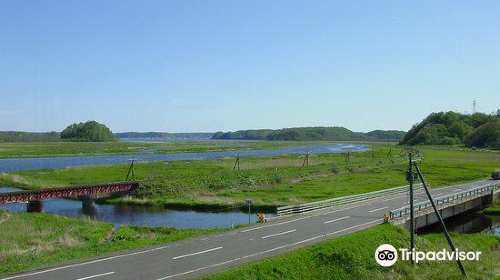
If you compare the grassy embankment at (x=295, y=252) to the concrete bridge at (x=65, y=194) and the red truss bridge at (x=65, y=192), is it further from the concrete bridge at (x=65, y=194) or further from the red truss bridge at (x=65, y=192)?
the red truss bridge at (x=65, y=192)

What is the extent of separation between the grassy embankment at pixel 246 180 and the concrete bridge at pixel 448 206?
12597mm

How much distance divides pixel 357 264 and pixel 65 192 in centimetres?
3986

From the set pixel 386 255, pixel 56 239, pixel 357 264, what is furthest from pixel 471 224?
pixel 56 239

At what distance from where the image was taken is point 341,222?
3572 centimetres

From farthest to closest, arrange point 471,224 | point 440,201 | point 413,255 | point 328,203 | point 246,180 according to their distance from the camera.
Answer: point 246,180 < point 471,224 < point 440,201 < point 328,203 < point 413,255

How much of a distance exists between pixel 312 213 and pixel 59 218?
81.8 ft

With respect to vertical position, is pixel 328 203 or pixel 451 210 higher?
pixel 328 203

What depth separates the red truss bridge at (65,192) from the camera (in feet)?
153

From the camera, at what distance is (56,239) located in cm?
→ 3014

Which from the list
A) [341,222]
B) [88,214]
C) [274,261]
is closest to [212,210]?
[88,214]

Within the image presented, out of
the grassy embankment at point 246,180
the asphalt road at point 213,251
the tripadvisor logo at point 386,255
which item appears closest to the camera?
the asphalt road at point 213,251

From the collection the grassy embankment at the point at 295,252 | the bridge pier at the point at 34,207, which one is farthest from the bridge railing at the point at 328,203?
the bridge pier at the point at 34,207

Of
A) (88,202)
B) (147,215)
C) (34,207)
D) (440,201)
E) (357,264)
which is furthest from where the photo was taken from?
(88,202)

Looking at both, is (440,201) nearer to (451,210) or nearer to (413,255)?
(451,210)
